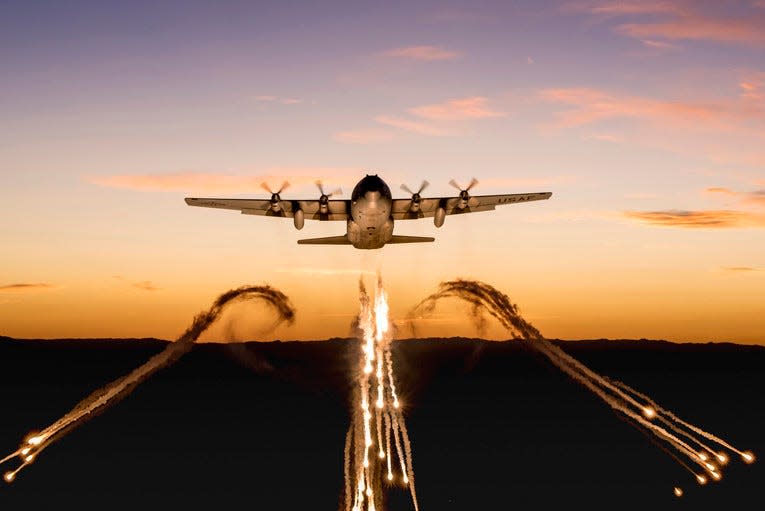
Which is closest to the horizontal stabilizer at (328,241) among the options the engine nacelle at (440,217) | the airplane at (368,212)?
the airplane at (368,212)

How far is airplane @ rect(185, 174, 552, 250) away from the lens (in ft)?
262

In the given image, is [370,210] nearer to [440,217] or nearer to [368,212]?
[368,212]

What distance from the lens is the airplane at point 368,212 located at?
3145 inches

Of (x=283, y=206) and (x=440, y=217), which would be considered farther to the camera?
(x=283, y=206)

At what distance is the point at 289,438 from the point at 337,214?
99.7 metres

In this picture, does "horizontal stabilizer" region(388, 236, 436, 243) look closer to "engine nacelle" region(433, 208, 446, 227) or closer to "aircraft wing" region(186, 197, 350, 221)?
"engine nacelle" region(433, 208, 446, 227)

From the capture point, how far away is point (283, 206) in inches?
3469

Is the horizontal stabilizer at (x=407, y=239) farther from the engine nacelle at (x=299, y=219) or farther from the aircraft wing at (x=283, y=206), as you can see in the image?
the engine nacelle at (x=299, y=219)

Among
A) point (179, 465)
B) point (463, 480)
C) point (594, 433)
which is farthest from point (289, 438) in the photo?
point (594, 433)

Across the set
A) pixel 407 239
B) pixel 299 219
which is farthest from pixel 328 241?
pixel 407 239

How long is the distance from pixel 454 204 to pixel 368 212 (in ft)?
52.6

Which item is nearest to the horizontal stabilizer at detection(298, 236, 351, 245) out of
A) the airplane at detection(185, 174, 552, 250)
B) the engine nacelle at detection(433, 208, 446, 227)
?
the airplane at detection(185, 174, 552, 250)

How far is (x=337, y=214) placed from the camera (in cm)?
8950

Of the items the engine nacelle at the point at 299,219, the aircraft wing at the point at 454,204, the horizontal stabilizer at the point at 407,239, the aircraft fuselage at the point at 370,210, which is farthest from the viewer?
the aircraft wing at the point at 454,204
